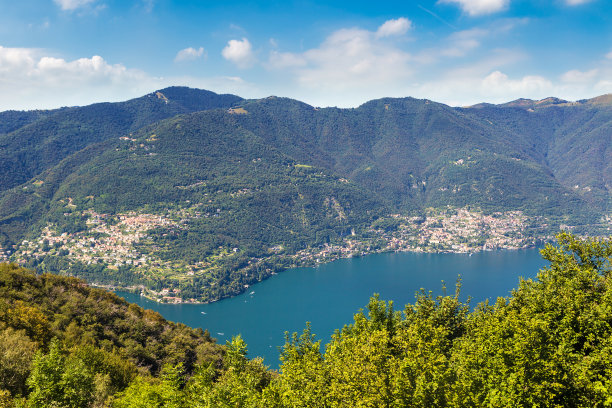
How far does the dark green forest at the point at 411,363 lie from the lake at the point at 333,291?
51624 millimetres

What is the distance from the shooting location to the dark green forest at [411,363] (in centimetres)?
1458

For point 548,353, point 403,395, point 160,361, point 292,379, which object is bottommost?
point 160,361

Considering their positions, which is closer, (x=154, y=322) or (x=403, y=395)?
(x=403, y=395)

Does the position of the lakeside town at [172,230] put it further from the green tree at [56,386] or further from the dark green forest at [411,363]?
the green tree at [56,386]

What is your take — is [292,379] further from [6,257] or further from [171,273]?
[6,257]

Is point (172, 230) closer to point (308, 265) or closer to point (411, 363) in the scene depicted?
point (308, 265)

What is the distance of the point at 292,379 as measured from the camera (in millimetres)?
18500

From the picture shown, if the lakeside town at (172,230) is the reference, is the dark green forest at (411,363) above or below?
above

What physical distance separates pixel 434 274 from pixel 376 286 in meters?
26.0

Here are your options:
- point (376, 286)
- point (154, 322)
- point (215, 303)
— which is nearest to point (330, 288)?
point (376, 286)

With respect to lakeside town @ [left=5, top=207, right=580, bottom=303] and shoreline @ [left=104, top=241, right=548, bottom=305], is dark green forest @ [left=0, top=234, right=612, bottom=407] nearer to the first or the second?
shoreline @ [left=104, top=241, right=548, bottom=305]

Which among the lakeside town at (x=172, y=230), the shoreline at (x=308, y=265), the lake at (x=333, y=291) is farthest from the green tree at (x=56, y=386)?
the lakeside town at (x=172, y=230)

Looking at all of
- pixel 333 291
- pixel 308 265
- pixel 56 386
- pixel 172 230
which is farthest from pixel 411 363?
pixel 172 230

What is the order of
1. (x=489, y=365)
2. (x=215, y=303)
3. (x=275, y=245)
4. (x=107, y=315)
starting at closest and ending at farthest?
(x=489, y=365) → (x=107, y=315) → (x=215, y=303) → (x=275, y=245)
